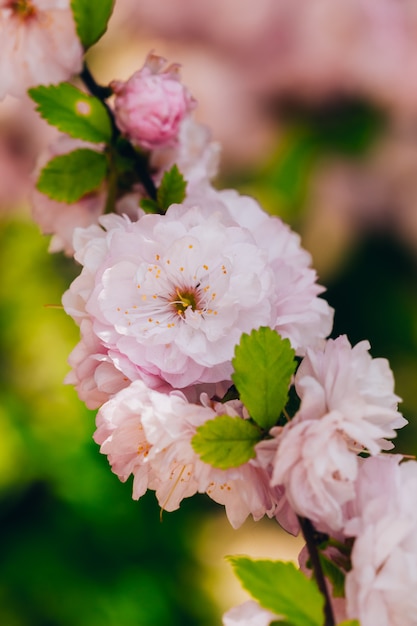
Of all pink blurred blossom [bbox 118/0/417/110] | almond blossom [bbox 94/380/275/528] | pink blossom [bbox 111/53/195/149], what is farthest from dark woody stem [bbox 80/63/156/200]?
pink blurred blossom [bbox 118/0/417/110]

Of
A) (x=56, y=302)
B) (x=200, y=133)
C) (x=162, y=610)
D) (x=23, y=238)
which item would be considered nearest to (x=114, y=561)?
(x=162, y=610)

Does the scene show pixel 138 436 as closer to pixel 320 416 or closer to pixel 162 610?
pixel 320 416

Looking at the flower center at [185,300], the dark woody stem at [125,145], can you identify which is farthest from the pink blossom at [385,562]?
the dark woody stem at [125,145]

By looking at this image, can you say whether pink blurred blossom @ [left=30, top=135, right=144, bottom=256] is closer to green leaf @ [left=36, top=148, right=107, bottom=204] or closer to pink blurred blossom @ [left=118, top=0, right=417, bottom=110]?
green leaf @ [left=36, top=148, right=107, bottom=204]

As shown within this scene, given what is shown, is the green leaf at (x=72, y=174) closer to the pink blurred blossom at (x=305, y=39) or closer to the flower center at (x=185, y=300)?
the flower center at (x=185, y=300)

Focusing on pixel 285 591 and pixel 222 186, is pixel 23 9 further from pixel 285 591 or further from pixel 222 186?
pixel 222 186

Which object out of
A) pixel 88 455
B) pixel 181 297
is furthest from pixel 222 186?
pixel 181 297
